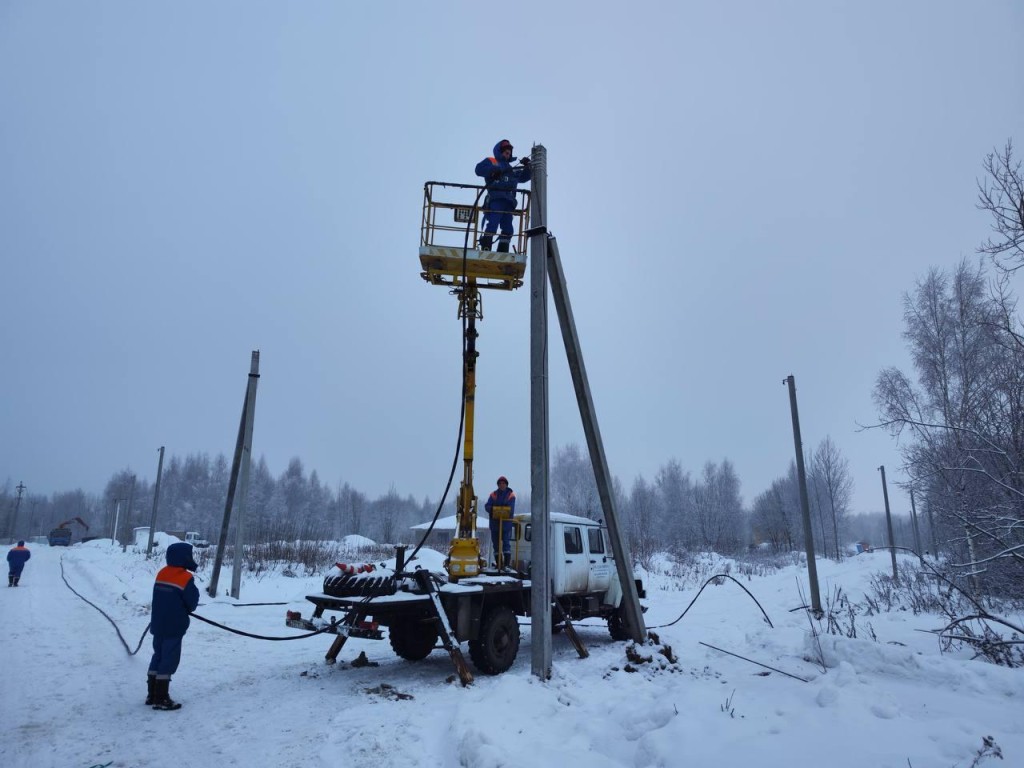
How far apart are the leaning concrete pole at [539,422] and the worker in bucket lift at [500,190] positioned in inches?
34.1

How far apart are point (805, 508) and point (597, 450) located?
8452mm

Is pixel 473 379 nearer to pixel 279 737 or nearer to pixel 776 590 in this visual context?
pixel 279 737

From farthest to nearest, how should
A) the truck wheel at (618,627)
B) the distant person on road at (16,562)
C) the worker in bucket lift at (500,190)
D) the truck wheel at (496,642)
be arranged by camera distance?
the distant person on road at (16,562)
the truck wheel at (618,627)
the worker in bucket lift at (500,190)
the truck wheel at (496,642)

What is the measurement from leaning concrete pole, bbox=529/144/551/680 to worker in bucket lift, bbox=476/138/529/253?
0.87m

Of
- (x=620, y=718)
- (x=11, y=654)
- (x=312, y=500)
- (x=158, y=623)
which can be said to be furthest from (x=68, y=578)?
(x=312, y=500)

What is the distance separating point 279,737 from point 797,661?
19.0ft

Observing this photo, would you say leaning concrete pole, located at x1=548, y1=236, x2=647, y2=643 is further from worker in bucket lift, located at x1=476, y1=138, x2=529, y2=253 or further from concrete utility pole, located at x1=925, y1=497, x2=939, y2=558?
concrete utility pole, located at x1=925, y1=497, x2=939, y2=558

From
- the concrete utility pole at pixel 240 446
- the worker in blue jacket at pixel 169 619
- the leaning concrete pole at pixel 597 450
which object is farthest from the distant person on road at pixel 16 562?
the leaning concrete pole at pixel 597 450

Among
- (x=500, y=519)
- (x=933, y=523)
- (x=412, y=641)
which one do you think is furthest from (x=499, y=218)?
(x=933, y=523)

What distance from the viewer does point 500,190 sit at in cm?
998

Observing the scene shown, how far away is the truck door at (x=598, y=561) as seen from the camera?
35.7 feet

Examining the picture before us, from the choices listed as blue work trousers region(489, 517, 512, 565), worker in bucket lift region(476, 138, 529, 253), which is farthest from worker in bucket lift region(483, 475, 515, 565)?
worker in bucket lift region(476, 138, 529, 253)

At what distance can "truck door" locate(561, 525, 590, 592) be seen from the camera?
10238mm

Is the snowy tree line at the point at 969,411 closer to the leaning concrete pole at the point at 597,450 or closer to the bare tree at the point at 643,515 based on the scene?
the leaning concrete pole at the point at 597,450
